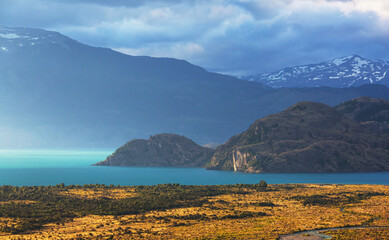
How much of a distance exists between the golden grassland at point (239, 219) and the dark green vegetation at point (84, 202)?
8.57ft

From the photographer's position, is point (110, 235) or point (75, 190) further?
point (75, 190)

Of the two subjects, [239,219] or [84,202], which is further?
[84,202]

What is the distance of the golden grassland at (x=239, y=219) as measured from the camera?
96.4m

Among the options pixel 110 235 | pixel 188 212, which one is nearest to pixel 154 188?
pixel 188 212

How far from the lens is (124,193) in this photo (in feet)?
547

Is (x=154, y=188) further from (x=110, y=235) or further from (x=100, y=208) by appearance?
(x=110, y=235)

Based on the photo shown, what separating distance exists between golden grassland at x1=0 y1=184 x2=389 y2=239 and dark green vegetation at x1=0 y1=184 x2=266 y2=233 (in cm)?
261

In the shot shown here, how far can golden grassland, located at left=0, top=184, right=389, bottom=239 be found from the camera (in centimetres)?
9644

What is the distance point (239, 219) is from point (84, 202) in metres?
47.0

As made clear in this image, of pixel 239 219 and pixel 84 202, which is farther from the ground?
pixel 84 202

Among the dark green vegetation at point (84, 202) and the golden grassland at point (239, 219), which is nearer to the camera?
the golden grassland at point (239, 219)

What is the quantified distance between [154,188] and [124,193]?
16040 millimetres

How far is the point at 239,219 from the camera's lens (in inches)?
4508

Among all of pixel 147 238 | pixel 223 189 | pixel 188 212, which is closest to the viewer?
pixel 147 238
